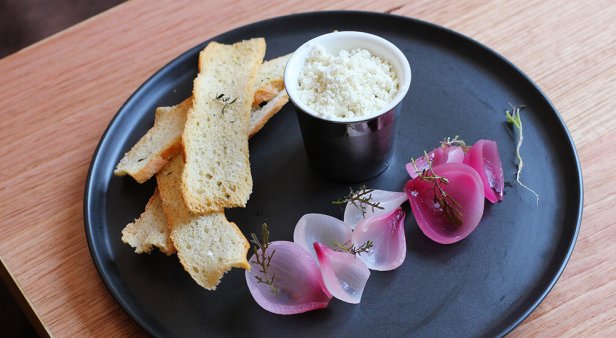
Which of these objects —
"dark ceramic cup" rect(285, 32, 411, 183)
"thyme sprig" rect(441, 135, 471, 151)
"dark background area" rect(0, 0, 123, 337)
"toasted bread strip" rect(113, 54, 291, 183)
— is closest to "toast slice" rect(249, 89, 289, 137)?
"toasted bread strip" rect(113, 54, 291, 183)

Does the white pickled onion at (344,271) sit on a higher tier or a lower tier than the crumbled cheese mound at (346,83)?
lower

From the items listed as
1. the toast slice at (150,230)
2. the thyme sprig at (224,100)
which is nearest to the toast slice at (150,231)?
the toast slice at (150,230)

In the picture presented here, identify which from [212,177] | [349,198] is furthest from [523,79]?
[212,177]

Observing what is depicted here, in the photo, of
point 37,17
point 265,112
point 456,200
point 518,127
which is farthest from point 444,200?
point 37,17

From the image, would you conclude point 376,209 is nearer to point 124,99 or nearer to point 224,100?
point 224,100

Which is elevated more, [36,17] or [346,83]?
[346,83]

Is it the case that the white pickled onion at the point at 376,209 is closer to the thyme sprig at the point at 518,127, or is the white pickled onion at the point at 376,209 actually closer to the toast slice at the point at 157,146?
the thyme sprig at the point at 518,127
